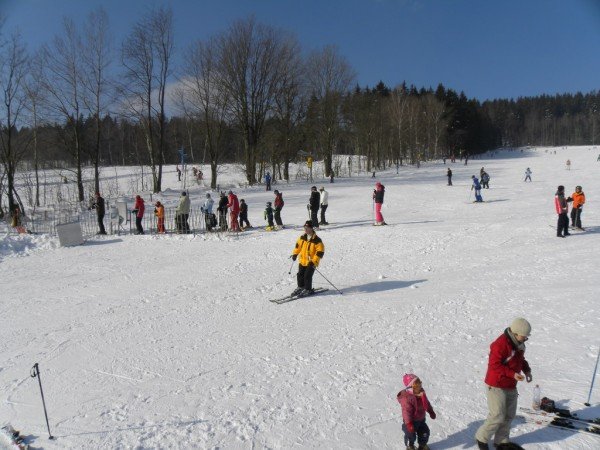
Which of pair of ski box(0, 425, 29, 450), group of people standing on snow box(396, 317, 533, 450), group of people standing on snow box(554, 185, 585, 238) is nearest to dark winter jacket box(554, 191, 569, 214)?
group of people standing on snow box(554, 185, 585, 238)

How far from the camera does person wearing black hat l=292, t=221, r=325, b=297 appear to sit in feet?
30.1

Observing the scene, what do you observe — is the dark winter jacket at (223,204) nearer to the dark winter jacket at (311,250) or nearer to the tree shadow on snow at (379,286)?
the dark winter jacket at (311,250)

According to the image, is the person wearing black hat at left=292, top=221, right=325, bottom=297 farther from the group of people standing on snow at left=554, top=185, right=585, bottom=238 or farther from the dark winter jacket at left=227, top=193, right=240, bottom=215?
the group of people standing on snow at left=554, top=185, right=585, bottom=238

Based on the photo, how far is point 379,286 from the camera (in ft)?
32.9

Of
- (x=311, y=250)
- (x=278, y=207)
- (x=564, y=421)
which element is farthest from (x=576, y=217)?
(x=564, y=421)

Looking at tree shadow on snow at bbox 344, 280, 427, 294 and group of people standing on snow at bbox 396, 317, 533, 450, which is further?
tree shadow on snow at bbox 344, 280, 427, 294

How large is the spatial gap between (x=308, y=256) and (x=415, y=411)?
522 cm

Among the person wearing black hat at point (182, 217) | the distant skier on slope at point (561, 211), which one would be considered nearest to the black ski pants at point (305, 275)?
the distant skier on slope at point (561, 211)

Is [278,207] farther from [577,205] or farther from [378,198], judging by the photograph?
[577,205]

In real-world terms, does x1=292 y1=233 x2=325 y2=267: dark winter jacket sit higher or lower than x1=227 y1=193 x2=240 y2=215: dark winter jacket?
lower

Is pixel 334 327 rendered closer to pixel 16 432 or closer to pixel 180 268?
pixel 16 432

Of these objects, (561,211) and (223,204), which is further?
(223,204)

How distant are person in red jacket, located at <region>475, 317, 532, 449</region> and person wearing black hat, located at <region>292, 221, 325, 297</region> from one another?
5.17 m

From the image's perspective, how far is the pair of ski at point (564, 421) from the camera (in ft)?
15.0
